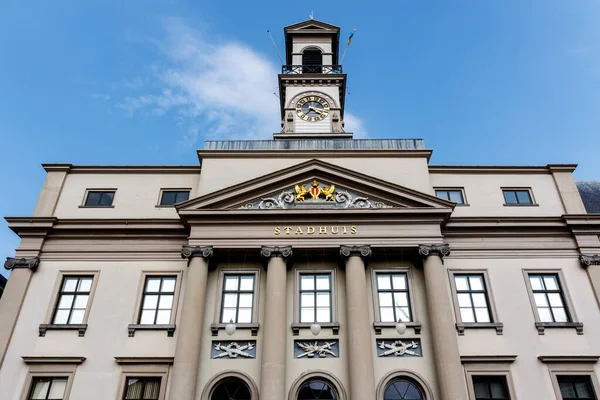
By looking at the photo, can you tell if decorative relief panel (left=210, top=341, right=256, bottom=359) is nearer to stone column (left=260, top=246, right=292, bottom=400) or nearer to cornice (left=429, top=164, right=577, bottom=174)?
stone column (left=260, top=246, right=292, bottom=400)

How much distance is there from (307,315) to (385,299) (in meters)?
3.23

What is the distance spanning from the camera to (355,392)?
17.9 m

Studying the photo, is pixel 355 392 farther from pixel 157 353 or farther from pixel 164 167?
pixel 164 167

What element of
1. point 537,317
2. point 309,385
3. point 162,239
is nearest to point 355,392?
point 309,385

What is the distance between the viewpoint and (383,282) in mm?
21172

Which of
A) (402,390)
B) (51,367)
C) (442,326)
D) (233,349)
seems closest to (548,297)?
(442,326)

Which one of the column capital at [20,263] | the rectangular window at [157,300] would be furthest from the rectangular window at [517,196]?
the column capital at [20,263]

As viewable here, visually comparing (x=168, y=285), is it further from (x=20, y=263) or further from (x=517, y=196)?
(x=517, y=196)

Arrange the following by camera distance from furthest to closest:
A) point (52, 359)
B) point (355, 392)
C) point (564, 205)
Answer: point (564, 205) → point (52, 359) → point (355, 392)

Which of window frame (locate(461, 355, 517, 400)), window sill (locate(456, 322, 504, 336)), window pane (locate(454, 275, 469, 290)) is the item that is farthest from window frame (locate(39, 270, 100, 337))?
window pane (locate(454, 275, 469, 290))

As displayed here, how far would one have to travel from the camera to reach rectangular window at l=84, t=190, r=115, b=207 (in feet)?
77.7

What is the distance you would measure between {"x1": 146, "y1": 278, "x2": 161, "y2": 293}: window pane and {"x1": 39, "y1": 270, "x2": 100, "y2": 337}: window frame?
2.09 meters

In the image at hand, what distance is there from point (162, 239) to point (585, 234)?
60.3 feet

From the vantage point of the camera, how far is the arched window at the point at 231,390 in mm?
18844
